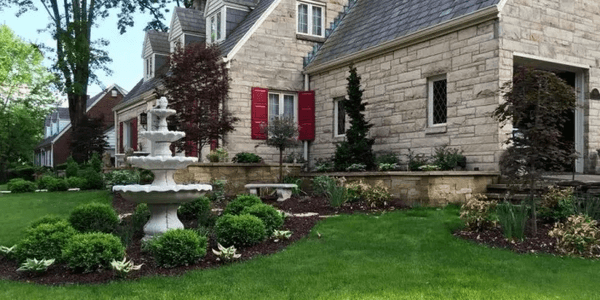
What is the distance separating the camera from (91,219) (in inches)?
304

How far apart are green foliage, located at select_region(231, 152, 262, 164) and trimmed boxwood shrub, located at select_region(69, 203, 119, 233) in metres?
7.05

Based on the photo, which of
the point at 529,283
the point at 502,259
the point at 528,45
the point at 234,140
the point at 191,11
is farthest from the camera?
the point at 191,11

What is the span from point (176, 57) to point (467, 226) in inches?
369

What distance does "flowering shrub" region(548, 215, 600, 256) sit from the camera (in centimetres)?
629

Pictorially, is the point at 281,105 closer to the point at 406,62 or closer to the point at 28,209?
the point at 406,62

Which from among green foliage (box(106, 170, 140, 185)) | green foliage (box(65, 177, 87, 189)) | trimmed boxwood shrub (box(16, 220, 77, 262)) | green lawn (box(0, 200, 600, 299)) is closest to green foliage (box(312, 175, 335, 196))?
green lawn (box(0, 200, 600, 299))

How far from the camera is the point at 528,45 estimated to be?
11.6 m

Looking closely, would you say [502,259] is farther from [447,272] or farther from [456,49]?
[456,49]

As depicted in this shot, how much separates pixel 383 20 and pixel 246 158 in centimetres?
583

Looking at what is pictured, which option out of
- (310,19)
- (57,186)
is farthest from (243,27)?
(57,186)

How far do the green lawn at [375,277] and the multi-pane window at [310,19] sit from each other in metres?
11.8

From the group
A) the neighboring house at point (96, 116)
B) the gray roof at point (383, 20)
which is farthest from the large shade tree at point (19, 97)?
the gray roof at point (383, 20)

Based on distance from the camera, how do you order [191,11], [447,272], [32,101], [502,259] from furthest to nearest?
[32,101]
[191,11]
[502,259]
[447,272]

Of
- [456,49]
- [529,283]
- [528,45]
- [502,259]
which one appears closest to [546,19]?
[528,45]
